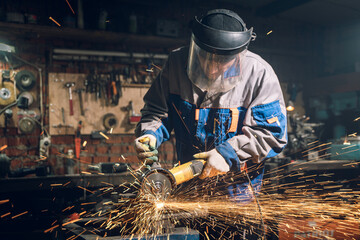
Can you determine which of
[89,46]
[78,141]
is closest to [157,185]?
[78,141]

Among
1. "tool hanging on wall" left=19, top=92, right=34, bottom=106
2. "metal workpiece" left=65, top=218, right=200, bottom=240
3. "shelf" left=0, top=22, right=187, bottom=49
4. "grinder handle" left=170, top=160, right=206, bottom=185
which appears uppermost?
"shelf" left=0, top=22, right=187, bottom=49

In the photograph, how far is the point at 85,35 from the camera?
4.18m

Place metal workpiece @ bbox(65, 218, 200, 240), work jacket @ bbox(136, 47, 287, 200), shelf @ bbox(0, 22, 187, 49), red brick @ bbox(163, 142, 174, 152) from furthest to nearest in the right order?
1. red brick @ bbox(163, 142, 174, 152)
2. shelf @ bbox(0, 22, 187, 49)
3. work jacket @ bbox(136, 47, 287, 200)
4. metal workpiece @ bbox(65, 218, 200, 240)

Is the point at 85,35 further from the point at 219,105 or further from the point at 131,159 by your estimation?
the point at 219,105

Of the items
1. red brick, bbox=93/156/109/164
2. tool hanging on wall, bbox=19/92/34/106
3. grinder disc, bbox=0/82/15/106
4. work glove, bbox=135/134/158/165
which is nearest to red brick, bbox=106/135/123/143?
red brick, bbox=93/156/109/164

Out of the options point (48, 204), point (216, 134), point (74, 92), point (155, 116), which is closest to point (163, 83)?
point (155, 116)

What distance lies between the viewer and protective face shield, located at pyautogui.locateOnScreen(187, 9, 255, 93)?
1845 millimetres

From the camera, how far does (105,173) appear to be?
3428 mm

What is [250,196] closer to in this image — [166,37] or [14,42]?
[166,37]

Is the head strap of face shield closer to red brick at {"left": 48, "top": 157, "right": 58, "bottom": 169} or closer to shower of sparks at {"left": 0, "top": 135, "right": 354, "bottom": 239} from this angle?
shower of sparks at {"left": 0, "top": 135, "right": 354, "bottom": 239}

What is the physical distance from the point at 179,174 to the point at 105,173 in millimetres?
1870

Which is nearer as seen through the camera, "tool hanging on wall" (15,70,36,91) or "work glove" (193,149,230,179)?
"work glove" (193,149,230,179)

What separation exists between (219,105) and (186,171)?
591mm

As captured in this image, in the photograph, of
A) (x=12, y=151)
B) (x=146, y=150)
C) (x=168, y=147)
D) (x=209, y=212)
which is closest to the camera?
(x=146, y=150)
